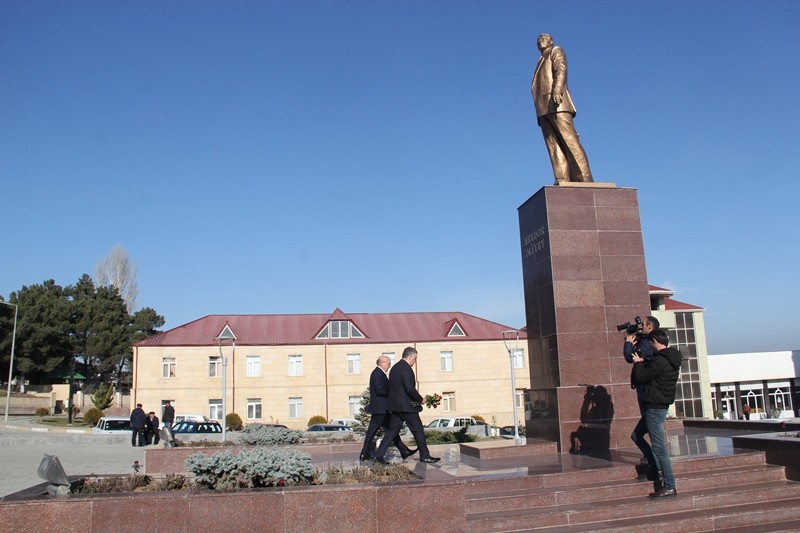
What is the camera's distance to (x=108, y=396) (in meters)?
48.3

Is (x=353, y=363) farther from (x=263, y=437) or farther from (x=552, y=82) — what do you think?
(x=552, y=82)

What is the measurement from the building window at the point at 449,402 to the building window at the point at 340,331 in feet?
23.0

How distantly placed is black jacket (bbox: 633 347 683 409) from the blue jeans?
11cm

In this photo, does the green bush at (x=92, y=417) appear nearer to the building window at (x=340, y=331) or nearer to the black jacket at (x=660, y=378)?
the building window at (x=340, y=331)

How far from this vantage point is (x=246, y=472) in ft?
24.7

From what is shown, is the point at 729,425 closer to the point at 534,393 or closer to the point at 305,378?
the point at 534,393

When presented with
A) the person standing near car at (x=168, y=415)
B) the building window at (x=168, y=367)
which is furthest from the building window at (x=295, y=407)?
the person standing near car at (x=168, y=415)

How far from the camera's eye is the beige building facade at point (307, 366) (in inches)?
1746

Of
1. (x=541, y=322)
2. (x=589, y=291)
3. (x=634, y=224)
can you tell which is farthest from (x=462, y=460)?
(x=634, y=224)

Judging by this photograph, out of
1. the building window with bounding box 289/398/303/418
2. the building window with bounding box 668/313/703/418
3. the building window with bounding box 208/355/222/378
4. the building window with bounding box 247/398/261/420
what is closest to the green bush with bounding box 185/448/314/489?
the building window with bounding box 289/398/303/418

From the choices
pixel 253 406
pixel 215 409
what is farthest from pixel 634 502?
pixel 215 409

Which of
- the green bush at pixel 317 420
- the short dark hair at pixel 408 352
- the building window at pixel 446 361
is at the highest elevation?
the building window at pixel 446 361

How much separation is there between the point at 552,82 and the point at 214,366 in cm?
3692

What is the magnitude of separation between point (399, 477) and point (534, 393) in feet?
17.8
